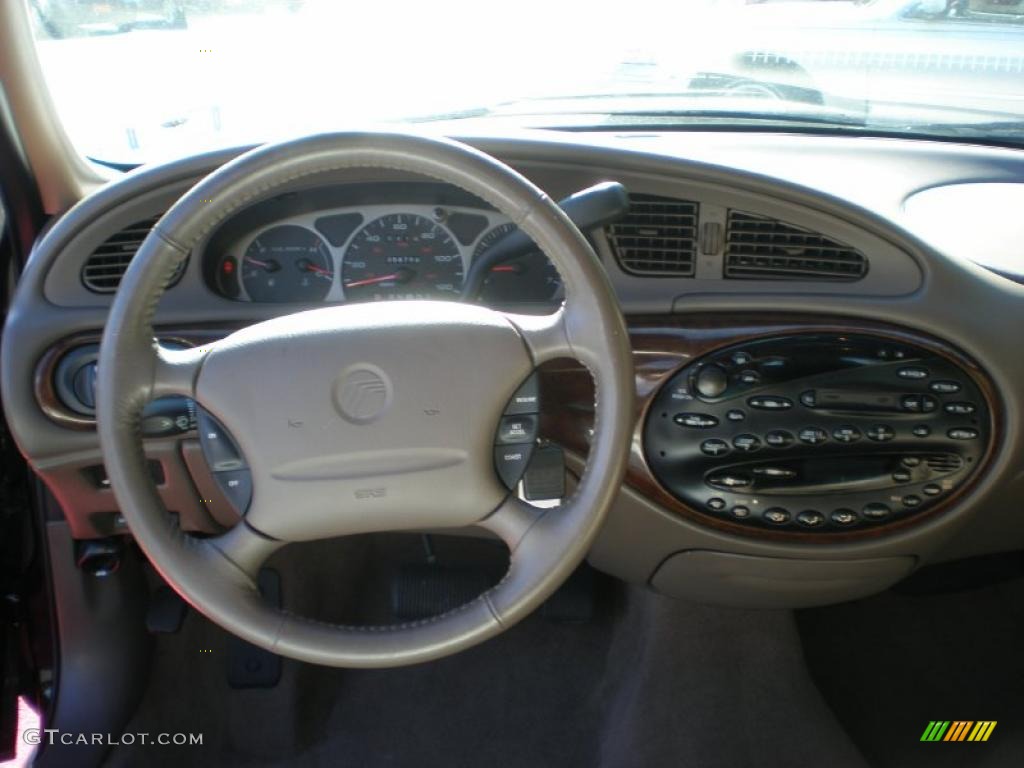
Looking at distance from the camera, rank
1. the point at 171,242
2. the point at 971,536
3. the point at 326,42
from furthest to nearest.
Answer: the point at 326,42, the point at 971,536, the point at 171,242

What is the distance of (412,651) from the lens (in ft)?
4.13

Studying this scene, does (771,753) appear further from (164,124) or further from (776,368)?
(164,124)

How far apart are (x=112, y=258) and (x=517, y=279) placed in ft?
2.29

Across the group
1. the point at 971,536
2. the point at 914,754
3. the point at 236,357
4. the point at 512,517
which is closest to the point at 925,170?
the point at 971,536

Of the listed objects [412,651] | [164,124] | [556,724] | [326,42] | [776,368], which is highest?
[326,42]

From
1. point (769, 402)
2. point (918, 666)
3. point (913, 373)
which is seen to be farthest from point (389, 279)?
point (918, 666)

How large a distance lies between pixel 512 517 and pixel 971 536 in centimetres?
109

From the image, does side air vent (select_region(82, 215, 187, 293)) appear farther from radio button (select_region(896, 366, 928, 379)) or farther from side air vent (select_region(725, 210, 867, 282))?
radio button (select_region(896, 366, 928, 379))

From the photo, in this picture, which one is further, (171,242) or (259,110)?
(259,110)

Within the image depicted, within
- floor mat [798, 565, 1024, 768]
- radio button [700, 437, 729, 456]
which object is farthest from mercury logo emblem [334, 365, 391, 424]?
floor mat [798, 565, 1024, 768]

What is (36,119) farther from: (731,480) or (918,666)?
(918,666)

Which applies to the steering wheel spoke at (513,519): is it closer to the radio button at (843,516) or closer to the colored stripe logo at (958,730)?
the radio button at (843,516)

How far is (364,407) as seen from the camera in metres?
1.29

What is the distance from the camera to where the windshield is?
207 centimetres
